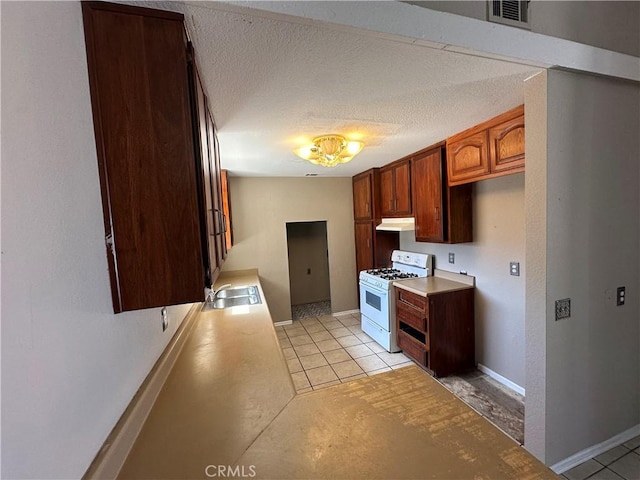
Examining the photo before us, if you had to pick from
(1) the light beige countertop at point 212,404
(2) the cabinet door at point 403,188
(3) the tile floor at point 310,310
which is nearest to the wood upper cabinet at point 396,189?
(2) the cabinet door at point 403,188

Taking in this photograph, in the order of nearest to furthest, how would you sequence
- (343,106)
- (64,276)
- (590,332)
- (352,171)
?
(64,276)
(590,332)
(343,106)
(352,171)

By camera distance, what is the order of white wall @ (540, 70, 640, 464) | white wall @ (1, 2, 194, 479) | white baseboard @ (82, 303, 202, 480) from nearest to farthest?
white wall @ (1, 2, 194, 479)
white baseboard @ (82, 303, 202, 480)
white wall @ (540, 70, 640, 464)

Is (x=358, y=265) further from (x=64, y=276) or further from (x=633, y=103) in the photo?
(x=64, y=276)

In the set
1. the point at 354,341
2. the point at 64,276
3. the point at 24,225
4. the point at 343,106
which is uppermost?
the point at 343,106

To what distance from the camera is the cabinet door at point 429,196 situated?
2.69 meters

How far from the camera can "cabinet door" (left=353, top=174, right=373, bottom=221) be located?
3.95 meters

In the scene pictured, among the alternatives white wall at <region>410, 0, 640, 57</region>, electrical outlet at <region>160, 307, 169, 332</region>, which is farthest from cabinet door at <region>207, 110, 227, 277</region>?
white wall at <region>410, 0, 640, 57</region>

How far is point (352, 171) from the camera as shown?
13.1 ft

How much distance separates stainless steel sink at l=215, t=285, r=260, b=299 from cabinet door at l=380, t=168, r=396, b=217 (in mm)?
2013

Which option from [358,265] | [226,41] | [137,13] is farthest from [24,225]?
[358,265]

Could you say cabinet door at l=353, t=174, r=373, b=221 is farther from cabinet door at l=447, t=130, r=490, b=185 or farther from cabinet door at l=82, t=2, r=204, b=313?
cabinet door at l=82, t=2, r=204, b=313

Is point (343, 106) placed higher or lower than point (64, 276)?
higher

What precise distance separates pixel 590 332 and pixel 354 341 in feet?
8.11

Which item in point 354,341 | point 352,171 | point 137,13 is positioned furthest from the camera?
point 352,171
